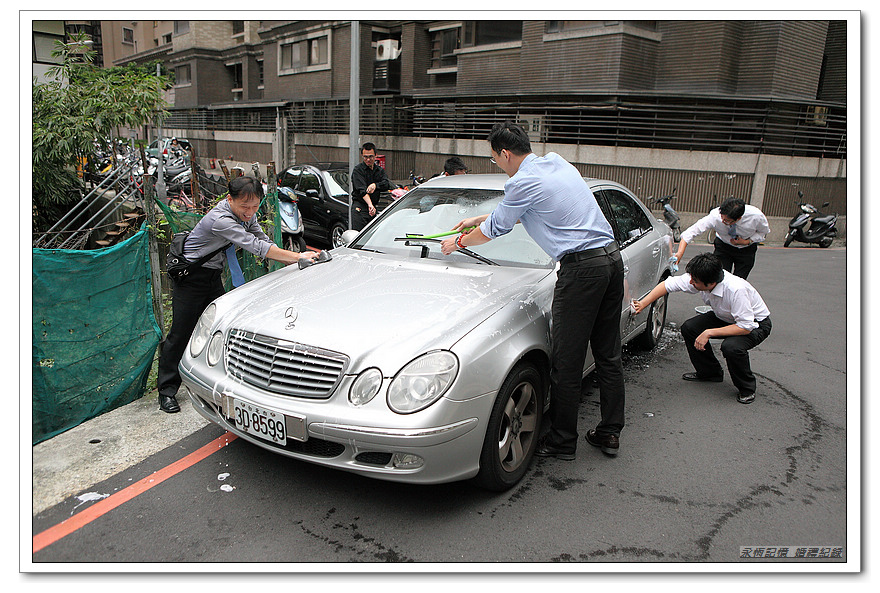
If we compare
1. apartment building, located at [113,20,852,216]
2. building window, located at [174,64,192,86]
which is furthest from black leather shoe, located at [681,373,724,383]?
building window, located at [174,64,192,86]

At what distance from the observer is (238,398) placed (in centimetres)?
292

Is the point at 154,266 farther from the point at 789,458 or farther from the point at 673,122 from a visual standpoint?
the point at 673,122

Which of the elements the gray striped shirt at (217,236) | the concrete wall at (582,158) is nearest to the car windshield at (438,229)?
the gray striped shirt at (217,236)

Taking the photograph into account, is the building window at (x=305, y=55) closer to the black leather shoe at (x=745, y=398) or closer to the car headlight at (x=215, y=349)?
the black leather shoe at (x=745, y=398)

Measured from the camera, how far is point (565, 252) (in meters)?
3.35

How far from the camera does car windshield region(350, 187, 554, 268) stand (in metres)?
3.92

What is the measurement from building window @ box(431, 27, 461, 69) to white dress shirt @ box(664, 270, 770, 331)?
59.9 feet

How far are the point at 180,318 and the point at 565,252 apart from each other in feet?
8.34

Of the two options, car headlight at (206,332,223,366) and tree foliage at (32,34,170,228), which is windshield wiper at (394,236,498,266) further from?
tree foliage at (32,34,170,228)

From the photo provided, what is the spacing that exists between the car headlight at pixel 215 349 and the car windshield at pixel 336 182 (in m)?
7.50

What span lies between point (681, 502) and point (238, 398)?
2.27 metres

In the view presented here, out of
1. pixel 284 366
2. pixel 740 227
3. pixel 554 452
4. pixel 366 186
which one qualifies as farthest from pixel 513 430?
pixel 366 186

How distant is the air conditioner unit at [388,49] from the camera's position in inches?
907

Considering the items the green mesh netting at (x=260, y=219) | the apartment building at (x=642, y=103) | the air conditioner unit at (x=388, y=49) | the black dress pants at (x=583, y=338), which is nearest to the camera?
the black dress pants at (x=583, y=338)
